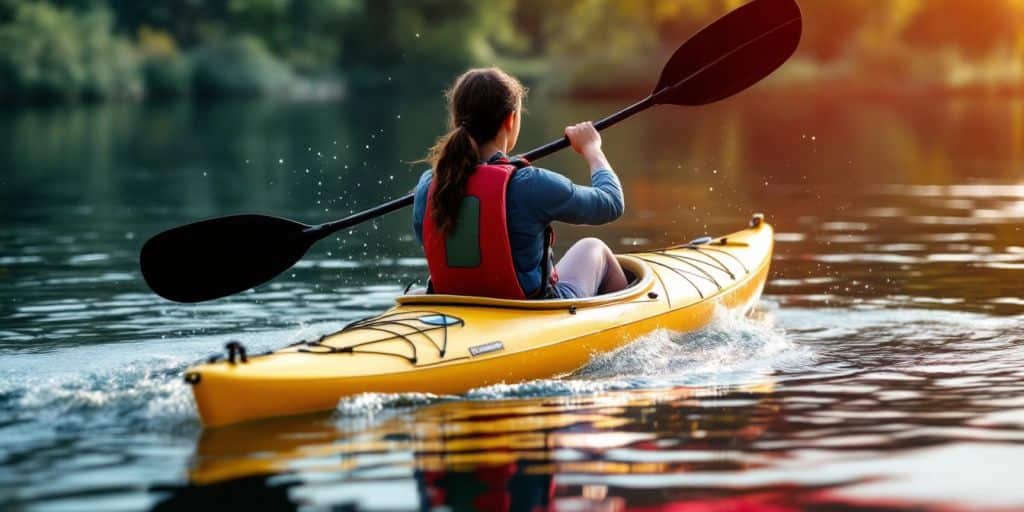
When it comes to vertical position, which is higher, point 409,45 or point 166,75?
point 409,45

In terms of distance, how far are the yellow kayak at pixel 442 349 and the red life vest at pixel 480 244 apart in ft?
0.25

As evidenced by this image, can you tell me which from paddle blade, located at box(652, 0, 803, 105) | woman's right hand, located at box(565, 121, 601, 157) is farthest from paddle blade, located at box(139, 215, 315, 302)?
paddle blade, located at box(652, 0, 803, 105)

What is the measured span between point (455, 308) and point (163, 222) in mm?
7166

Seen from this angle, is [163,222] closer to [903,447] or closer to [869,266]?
[869,266]

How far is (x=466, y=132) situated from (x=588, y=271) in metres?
1.06

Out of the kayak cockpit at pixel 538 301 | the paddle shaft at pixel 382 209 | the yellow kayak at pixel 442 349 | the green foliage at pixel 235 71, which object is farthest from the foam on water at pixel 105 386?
the green foliage at pixel 235 71

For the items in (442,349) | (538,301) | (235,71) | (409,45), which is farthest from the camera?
(409,45)

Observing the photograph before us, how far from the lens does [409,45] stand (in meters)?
51.5

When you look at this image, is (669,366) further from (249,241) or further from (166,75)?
(166,75)

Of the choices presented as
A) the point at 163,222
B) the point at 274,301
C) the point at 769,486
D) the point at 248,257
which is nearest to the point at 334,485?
the point at 769,486

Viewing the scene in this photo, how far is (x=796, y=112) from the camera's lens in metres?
30.5

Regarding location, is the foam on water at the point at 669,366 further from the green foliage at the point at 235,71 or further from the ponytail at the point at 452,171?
the green foliage at the point at 235,71

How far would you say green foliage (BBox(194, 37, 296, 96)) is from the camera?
43.9 metres

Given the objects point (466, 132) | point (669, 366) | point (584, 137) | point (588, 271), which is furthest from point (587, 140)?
point (669, 366)
